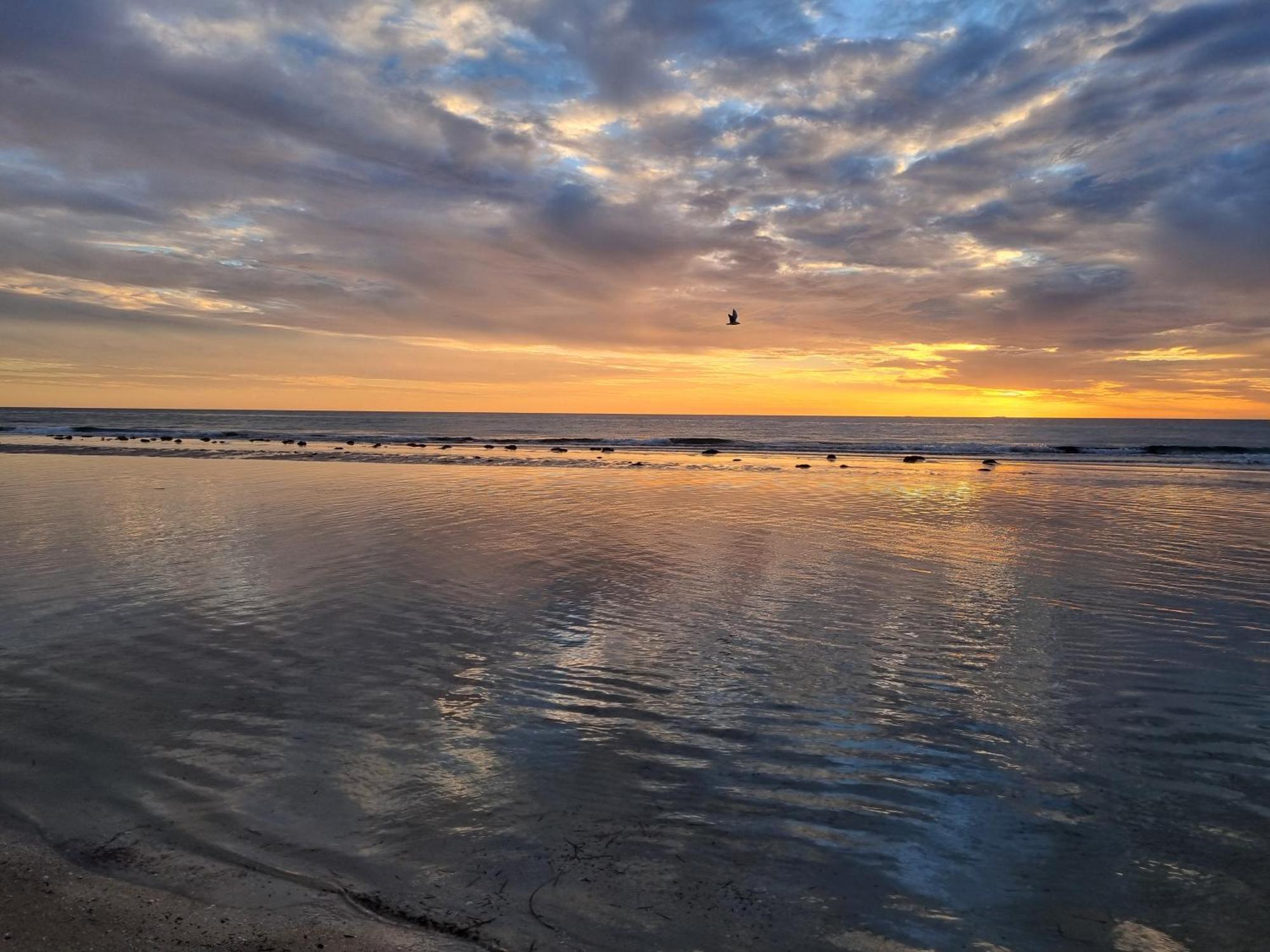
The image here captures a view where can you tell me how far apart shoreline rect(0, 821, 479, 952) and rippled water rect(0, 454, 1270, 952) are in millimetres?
201

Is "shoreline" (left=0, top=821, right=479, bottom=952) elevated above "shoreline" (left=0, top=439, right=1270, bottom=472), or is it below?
below

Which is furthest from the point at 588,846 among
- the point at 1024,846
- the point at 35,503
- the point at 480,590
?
the point at 35,503

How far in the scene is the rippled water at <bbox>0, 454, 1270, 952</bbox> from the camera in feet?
14.1

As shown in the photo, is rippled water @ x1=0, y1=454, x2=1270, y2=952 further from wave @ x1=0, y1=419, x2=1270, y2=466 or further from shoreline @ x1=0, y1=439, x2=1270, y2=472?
wave @ x1=0, y1=419, x2=1270, y2=466

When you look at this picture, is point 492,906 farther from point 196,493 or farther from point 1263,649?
point 196,493

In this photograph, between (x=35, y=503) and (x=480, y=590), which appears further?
(x=35, y=503)

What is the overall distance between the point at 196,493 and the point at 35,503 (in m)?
4.11

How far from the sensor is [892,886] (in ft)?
14.4

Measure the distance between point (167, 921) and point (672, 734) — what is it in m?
3.78

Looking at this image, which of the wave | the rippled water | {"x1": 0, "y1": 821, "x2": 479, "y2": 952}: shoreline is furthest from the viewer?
the wave

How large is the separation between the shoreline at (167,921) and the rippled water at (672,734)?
201 mm

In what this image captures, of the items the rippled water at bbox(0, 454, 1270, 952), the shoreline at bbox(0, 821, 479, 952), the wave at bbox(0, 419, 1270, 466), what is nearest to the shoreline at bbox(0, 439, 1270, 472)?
the wave at bbox(0, 419, 1270, 466)

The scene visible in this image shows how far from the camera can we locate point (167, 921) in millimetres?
3836

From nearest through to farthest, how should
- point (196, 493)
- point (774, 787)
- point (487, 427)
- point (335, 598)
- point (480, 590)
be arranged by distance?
point (774, 787) < point (335, 598) < point (480, 590) < point (196, 493) < point (487, 427)
